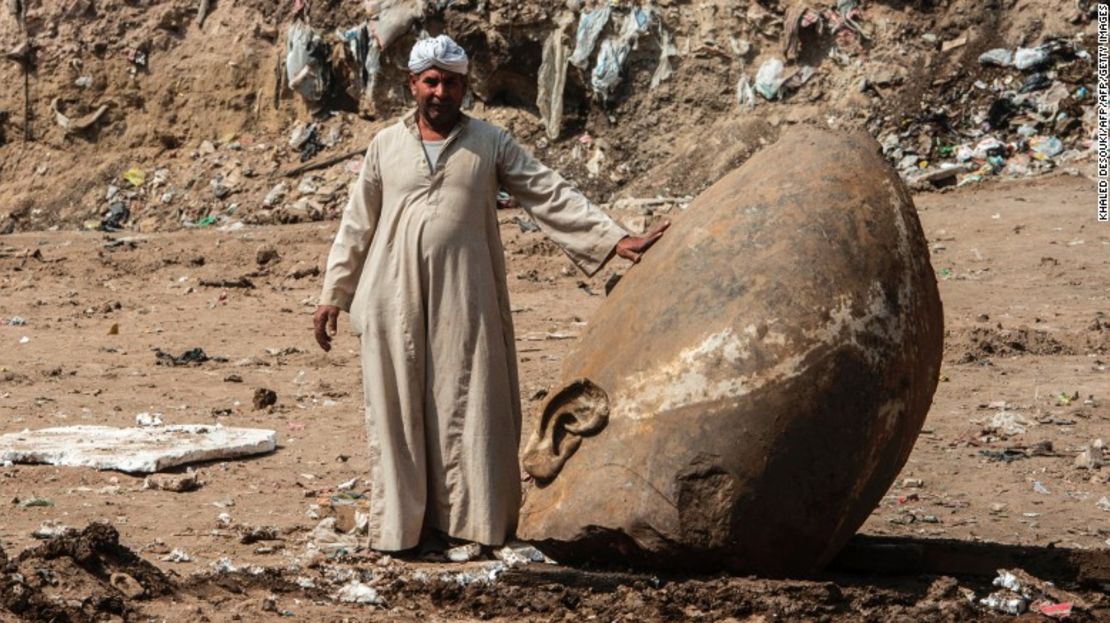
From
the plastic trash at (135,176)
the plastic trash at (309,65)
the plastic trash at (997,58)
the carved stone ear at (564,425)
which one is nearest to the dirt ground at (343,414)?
the carved stone ear at (564,425)

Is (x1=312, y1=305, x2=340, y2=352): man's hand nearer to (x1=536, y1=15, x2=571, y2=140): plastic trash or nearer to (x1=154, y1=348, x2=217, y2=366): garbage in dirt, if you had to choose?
(x1=154, y1=348, x2=217, y2=366): garbage in dirt

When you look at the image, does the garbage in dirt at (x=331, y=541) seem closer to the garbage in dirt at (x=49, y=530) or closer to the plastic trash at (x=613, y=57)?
the garbage in dirt at (x=49, y=530)

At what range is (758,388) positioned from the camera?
4758 mm

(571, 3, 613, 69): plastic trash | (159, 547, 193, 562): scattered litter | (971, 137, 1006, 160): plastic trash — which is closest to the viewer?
(159, 547, 193, 562): scattered litter

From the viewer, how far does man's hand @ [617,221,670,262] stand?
5371mm

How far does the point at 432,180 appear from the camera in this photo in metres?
5.64

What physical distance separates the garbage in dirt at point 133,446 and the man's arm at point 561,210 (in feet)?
7.58

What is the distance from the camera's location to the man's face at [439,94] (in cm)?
560

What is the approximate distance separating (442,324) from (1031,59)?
34.5 feet

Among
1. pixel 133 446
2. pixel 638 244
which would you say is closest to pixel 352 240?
pixel 638 244

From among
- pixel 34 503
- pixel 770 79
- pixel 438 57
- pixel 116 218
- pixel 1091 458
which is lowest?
pixel 34 503

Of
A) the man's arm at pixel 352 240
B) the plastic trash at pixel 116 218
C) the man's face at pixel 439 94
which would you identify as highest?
the man's face at pixel 439 94

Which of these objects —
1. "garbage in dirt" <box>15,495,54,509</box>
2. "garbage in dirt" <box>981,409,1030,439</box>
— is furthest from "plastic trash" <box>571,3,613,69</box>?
"garbage in dirt" <box>15,495,54,509</box>

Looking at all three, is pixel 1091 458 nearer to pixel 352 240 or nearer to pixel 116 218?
pixel 352 240
